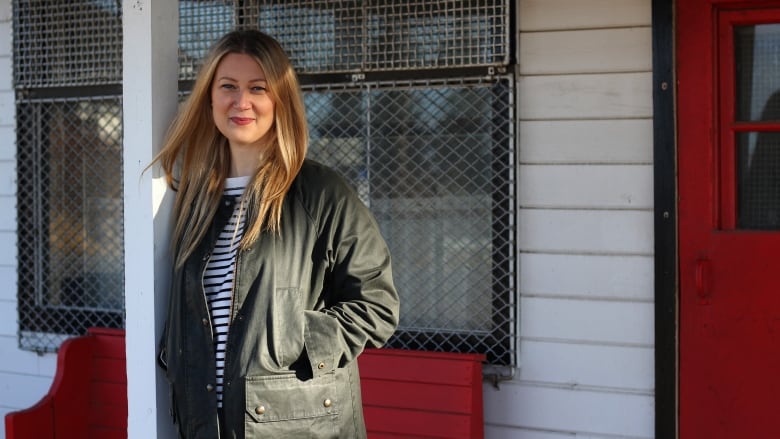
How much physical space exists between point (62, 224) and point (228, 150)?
6.85 feet

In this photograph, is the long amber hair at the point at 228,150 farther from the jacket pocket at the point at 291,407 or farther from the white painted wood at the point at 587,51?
the white painted wood at the point at 587,51

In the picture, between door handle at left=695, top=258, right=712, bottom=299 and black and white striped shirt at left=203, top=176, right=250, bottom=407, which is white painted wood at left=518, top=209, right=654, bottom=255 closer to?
door handle at left=695, top=258, right=712, bottom=299

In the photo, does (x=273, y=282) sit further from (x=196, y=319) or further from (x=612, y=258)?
(x=612, y=258)

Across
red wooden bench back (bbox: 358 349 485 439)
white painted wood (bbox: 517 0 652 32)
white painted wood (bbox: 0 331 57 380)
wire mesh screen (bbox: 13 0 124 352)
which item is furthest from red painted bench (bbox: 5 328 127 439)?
white painted wood (bbox: 517 0 652 32)

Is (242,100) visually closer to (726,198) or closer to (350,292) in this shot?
(350,292)

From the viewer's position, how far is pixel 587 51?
297 centimetres

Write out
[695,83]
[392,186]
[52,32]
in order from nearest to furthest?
1. [695,83]
2. [392,186]
3. [52,32]

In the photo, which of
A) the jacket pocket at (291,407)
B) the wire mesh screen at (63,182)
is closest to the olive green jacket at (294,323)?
the jacket pocket at (291,407)

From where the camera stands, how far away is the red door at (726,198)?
9.27 ft

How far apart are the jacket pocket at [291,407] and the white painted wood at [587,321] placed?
57.1 inches

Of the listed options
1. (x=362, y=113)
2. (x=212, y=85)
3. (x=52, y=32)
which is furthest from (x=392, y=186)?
(x=52, y=32)

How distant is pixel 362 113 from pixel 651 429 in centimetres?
166

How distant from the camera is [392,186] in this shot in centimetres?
323

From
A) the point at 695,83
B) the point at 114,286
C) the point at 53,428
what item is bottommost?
the point at 53,428
